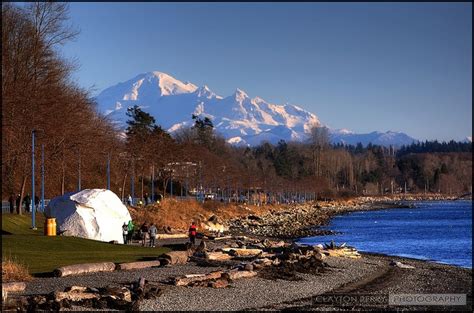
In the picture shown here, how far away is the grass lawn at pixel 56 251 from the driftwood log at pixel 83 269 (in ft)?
3.40

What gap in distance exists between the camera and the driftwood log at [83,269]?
87.3 ft

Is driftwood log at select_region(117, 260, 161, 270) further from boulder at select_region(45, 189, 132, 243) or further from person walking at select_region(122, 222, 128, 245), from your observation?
person walking at select_region(122, 222, 128, 245)

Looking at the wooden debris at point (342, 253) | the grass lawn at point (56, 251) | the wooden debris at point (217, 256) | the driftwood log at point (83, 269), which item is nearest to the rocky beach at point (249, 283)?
the wooden debris at point (217, 256)

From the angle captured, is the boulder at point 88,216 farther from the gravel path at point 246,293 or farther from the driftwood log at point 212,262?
the gravel path at point 246,293

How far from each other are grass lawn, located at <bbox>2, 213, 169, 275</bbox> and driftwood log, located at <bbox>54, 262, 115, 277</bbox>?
3.40ft

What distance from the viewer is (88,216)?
1654 inches

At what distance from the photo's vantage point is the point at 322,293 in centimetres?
2619

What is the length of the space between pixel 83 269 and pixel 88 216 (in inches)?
568

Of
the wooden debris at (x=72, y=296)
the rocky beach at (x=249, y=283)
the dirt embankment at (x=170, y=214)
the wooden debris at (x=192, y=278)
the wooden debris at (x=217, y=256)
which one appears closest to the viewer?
the wooden debris at (x=72, y=296)

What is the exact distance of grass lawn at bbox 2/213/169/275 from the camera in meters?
30.5

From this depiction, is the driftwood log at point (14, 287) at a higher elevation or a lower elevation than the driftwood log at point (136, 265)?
higher

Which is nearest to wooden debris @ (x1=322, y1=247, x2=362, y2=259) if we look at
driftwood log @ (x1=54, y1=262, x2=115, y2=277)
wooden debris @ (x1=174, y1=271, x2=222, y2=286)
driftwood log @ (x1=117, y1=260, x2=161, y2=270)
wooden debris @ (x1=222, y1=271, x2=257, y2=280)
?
driftwood log @ (x1=117, y1=260, x2=161, y2=270)

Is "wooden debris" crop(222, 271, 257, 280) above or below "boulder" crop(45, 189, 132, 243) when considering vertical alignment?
below

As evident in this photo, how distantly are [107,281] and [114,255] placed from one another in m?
8.58
